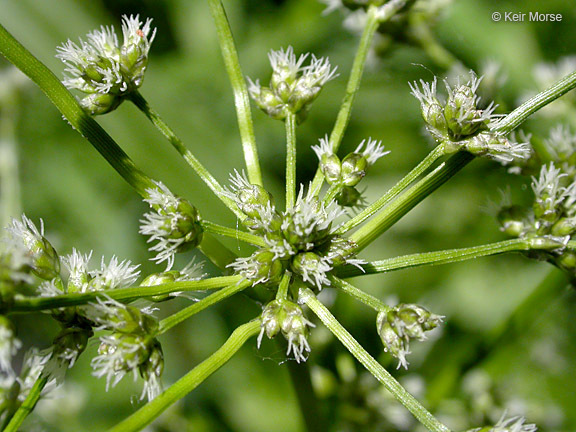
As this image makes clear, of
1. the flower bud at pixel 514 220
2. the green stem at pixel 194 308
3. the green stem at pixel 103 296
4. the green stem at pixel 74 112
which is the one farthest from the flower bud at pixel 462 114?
the green stem at pixel 74 112

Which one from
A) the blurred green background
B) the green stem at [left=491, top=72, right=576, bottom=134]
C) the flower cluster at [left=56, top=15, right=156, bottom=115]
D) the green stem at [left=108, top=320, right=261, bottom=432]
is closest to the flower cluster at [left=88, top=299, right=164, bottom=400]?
the green stem at [left=108, top=320, right=261, bottom=432]

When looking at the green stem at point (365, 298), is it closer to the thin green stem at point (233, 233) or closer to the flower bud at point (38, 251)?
the thin green stem at point (233, 233)

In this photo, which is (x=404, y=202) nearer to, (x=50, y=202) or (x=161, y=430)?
(x=161, y=430)

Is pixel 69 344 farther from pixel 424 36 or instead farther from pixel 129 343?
pixel 424 36

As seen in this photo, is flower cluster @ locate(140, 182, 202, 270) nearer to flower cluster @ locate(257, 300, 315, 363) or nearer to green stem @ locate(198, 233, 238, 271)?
green stem @ locate(198, 233, 238, 271)

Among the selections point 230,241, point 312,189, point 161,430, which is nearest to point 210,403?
point 161,430
